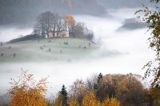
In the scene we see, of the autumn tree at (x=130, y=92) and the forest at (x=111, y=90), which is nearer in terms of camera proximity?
the forest at (x=111, y=90)

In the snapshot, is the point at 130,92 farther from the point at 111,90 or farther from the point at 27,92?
the point at 27,92

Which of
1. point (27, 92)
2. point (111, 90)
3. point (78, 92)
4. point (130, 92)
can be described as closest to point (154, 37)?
point (27, 92)

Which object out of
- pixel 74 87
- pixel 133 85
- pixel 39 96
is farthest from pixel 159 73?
pixel 74 87

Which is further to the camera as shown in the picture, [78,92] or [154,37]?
[78,92]

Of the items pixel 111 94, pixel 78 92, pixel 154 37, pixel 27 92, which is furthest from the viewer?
pixel 78 92

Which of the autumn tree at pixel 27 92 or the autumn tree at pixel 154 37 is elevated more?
the autumn tree at pixel 154 37

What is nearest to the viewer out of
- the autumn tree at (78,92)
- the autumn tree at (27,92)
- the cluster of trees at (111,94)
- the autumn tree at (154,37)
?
the autumn tree at (154,37)

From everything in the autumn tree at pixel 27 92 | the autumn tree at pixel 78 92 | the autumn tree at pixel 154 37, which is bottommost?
the autumn tree at pixel 78 92

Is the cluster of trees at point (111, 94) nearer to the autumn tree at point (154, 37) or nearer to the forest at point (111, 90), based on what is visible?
the forest at point (111, 90)

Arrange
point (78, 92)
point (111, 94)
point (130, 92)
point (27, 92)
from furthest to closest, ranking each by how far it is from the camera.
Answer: point (78, 92) < point (111, 94) < point (130, 92) < point (27, 92)

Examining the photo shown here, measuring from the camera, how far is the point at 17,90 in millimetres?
43906

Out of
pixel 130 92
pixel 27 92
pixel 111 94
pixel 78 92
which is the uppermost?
pixel 27 92

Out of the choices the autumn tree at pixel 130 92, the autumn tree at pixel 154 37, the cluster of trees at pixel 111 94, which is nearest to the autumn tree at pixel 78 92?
the cluster of trees at pixel 111 94

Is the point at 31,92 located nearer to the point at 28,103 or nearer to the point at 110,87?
the point at 28,103
